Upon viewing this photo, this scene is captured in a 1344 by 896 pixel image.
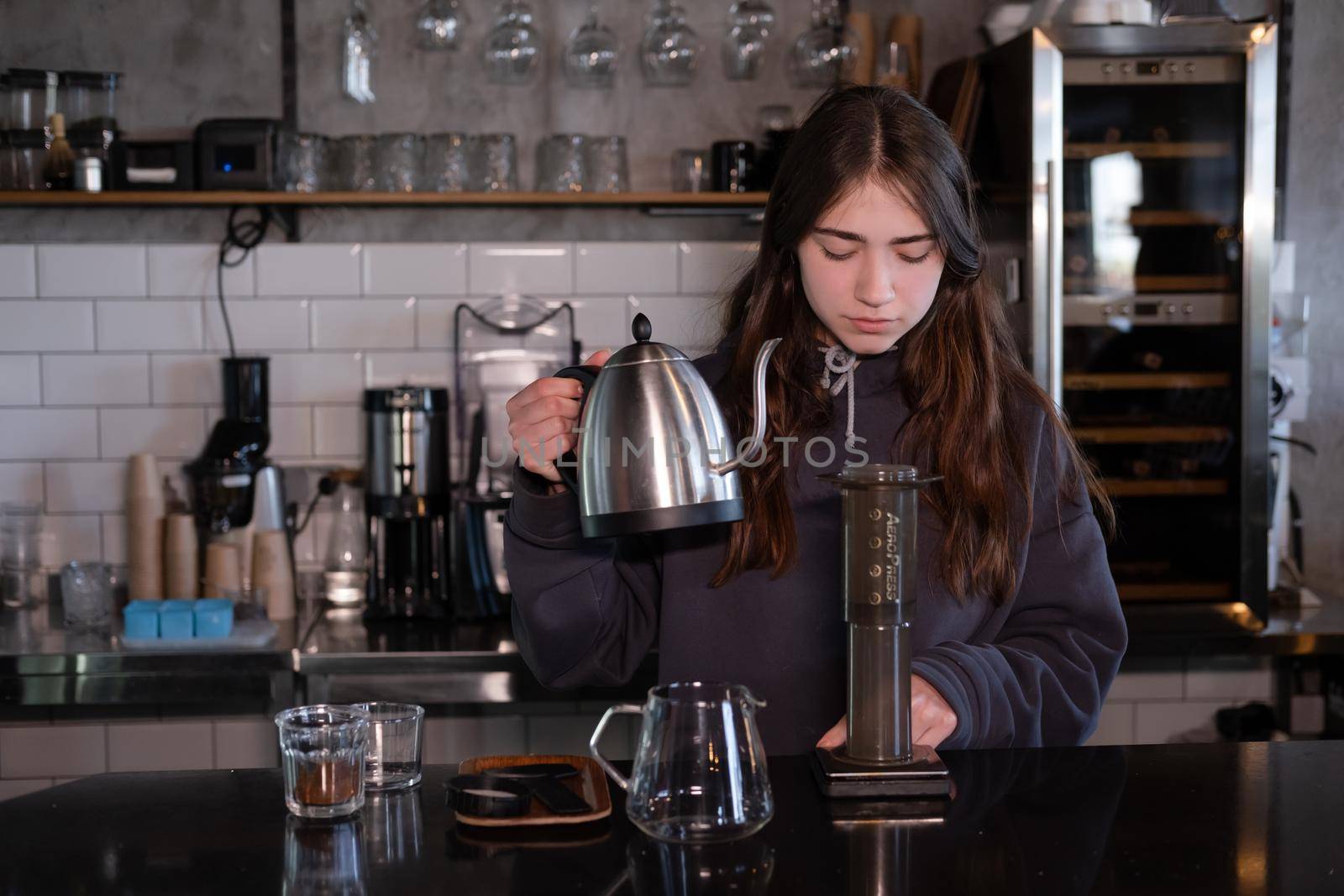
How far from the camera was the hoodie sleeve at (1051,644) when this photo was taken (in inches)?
50.9

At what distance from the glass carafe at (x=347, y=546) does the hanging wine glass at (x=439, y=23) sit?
93 centimetres

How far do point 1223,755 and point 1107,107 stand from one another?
1.78 metres

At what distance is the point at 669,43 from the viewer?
293cm

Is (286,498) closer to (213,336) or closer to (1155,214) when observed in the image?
(213,336)

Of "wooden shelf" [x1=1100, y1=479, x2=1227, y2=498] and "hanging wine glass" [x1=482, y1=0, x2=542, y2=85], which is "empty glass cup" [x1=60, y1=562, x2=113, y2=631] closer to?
"hanging wine glass" [x1=482, y1=0, x2=542, y2=85]

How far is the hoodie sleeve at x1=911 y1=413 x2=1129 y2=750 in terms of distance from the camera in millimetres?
1292

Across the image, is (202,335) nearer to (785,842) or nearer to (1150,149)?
(1150,149)

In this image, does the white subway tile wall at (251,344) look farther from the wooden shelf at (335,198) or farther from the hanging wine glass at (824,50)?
the hanging wine glass at (824,50)

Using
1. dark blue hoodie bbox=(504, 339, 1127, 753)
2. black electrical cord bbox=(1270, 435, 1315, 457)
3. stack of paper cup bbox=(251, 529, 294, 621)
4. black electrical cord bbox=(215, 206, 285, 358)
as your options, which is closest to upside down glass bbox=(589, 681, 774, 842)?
dark blue hoodie bbox=(504, 339, 1127, 753)

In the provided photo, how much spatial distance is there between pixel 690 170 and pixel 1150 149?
3.02 feet

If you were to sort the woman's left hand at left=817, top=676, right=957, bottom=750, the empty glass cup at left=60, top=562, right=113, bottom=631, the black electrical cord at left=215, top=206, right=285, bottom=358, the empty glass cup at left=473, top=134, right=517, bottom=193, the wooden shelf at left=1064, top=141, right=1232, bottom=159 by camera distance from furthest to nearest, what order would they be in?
1. the black electrical cord at left=215, top=206, right=285, bottom=358
2. the empty glass cup at left=473, top=134, right=517, bottom=193
3. the wooden shelf at left=1064, top=141, right=1232, bottom=159
4. the empty glass cup at left=60, top=562, right=113, bottom=631
5. the woman's left hand at left=817, top=676, right=957, bottom=750

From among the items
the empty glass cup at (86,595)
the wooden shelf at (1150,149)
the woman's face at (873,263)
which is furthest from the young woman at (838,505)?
the empty glass cup at (86,595)

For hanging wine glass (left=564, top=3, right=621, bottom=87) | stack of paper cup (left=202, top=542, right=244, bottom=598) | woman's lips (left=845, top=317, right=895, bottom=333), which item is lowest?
stack of paper cup (left=202, top=542, right=244, bottom=598)

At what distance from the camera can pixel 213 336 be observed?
116 inches
